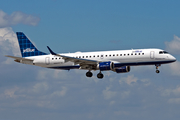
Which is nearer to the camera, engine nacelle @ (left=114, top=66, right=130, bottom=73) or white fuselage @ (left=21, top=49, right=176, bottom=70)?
white fuselage @ (left=21, top=49, right=176, bottom=70)

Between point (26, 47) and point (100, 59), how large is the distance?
1988cm

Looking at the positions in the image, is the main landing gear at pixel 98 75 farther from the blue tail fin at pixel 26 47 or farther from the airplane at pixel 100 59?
the blue tail fin at pixel 26 47

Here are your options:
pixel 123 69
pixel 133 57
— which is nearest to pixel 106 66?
pixel 133 57

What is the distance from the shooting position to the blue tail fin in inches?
3155

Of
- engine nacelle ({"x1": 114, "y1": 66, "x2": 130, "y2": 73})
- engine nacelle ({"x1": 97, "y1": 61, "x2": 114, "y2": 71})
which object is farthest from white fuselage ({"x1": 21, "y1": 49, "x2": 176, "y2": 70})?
engine nacelle ({"x1": 114, "y1": 66, "x2": 130, "y2": 73})

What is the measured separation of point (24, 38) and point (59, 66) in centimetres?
1306

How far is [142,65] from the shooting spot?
6962cm

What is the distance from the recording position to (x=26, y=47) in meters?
81.8

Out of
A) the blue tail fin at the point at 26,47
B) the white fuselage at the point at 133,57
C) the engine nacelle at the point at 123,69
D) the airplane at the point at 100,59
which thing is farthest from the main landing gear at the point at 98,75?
the blue tail fin at the point at 26,47

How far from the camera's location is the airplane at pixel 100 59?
2692 inches

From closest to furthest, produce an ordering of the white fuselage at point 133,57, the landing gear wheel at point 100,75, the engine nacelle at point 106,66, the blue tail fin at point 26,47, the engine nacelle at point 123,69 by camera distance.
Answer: the white fuselage at point 133,57
the engine nacelle at point 106,66
the landing gear wheel at point 100,75
the engine nacelle at point 123,69
the blue tail fin at point 26,47

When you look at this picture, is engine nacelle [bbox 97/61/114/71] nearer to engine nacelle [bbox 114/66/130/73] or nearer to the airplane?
the airplane

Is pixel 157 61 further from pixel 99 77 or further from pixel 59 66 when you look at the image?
pixel 59 66

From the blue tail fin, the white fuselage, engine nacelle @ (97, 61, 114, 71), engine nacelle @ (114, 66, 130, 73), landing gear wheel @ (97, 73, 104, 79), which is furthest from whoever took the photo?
the blue tail fin
